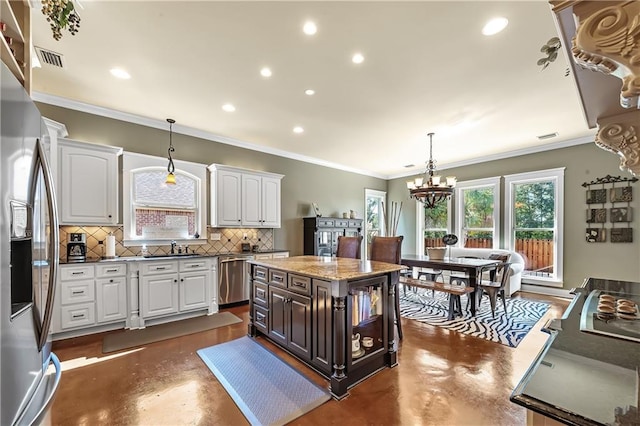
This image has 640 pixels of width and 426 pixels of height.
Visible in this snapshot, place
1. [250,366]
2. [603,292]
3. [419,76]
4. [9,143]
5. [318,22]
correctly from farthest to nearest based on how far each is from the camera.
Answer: [419,76] < [250,366] < [318,22] < [603,292] < [9,143]

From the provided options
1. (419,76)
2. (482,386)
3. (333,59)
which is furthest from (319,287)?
(419,76)

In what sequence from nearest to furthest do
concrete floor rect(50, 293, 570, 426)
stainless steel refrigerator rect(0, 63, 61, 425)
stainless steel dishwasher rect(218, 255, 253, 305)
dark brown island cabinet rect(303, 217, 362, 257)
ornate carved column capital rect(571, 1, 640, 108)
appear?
ornate carved column capital rect(571, 1, 640, 108), stainless steel refrigerator rect(0, 63, 61, 425), concrete floor rect(50, 293, 570, 426), stainless steel dishwasher rect(218, 255, 253, 305), dark brown island cabinet rect(303, 217, 362, 257)

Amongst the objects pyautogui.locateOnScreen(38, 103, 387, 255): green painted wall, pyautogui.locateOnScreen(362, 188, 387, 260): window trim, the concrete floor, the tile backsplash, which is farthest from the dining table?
the tile backsplash

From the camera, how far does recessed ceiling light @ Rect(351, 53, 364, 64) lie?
2615 millimetres

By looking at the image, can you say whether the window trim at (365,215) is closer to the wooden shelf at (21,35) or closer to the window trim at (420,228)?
the window trim at (420,228)

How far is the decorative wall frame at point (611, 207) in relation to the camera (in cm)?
459

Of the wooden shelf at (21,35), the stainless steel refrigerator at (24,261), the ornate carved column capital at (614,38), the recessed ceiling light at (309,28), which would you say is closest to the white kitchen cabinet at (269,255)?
the recessed ceiling light at (309,28)

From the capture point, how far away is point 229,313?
13.9 ft

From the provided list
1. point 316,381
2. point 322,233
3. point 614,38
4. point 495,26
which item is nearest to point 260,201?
point 322,233

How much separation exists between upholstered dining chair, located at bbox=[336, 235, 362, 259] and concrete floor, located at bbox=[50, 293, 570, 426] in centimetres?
128

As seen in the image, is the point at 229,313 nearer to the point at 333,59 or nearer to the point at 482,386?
the point at 482,386

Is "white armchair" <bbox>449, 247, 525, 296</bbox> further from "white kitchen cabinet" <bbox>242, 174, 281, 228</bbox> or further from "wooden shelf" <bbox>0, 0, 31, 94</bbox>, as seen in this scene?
"wooden shelf" <bbox>0, 0, 31, 94</bbox>

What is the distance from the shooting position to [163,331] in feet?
11.4

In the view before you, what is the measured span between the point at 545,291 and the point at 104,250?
25.6 ft
